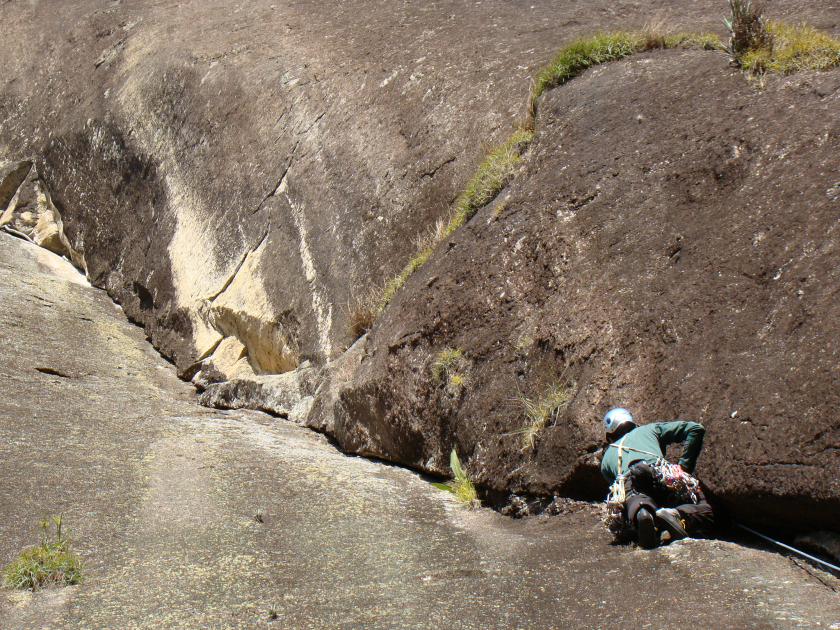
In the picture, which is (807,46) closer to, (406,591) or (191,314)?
(406,591)

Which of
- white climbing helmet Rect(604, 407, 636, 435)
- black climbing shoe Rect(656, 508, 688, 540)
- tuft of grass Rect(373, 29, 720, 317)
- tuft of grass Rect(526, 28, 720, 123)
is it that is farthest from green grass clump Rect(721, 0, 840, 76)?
black climbing shoe Rect(656, 508, 688, 540)

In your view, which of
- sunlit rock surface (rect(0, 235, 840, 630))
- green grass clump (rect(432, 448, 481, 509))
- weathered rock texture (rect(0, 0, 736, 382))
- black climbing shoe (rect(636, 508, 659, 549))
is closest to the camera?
sunlit rock surface (rect(0, 235, 840, 630))

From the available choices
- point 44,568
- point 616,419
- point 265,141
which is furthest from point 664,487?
point 265,141

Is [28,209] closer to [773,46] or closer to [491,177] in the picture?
Answer: [491,177]

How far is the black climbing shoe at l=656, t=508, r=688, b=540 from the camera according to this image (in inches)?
163

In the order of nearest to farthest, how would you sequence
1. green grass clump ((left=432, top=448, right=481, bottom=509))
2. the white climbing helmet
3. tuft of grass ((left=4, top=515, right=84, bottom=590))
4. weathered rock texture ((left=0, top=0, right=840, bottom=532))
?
tuft of grass ((left=4, top=515, right=84, bottom=590)), the white climbing helmet, weathered rock texture ((left=0, top=0, right=840, bottom=532)), green grass clump ((left=432, top=448, right=481, bottom=509))

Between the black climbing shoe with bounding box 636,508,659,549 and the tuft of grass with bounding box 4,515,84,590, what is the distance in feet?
9.38

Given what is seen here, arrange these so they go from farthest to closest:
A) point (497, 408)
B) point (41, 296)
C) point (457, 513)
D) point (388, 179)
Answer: point (41, 296) < point (388, 179) < point (497, 408) < point (457, 513)

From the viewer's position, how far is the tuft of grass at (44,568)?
3684 mm

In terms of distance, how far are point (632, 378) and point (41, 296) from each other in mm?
7305

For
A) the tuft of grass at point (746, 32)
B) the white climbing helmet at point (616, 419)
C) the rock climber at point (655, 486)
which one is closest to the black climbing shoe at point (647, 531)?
the rock climber at point (655, 486)

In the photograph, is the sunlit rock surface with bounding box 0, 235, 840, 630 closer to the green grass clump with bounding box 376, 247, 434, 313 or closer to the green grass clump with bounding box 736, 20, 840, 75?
the green grass clump with bounding box 376, 247, 434, 313

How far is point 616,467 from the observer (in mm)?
4594

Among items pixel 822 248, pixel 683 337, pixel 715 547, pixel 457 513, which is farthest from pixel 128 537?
pixel 822 248
